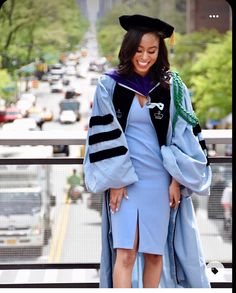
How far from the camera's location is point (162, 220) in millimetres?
3598

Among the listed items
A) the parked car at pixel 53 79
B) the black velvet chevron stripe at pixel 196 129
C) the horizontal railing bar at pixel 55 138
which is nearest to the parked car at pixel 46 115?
the parked car at pixel 53 79

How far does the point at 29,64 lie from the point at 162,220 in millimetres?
66407

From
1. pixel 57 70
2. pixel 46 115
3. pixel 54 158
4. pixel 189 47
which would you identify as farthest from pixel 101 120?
pixel 57 70

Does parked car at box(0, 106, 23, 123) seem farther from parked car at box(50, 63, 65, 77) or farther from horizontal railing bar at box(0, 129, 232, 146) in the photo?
horizontal railing bar at box(0, 129, 232, 146)

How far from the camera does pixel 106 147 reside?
138 inches

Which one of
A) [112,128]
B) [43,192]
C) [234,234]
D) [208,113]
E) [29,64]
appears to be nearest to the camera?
[234,234]

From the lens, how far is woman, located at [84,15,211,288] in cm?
346

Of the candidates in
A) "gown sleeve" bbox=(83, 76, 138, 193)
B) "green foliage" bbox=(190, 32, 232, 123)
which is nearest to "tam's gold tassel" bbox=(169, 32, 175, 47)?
"gown sleeve" bbox=(83, 76, 138, 193)

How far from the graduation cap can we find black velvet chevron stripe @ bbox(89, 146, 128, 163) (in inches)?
19.2

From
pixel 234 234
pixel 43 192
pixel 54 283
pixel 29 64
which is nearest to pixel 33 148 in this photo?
pixel 43 192

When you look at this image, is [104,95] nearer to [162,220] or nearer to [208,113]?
[162,220]

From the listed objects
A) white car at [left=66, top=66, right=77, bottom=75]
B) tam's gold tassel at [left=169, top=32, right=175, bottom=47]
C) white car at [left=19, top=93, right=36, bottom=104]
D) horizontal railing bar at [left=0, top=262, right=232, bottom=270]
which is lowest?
horizontal railing bar at [left=0, top=262, right=232, bottom=270]

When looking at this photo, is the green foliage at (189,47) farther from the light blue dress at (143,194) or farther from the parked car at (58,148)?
the light blue dress at (143,194)

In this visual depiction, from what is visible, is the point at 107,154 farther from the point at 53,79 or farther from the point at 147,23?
the point at 53,79
